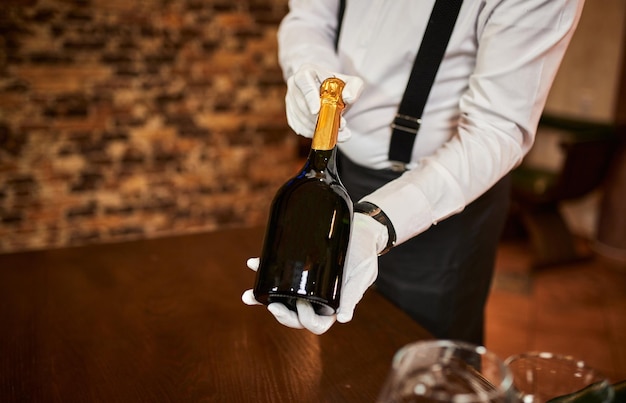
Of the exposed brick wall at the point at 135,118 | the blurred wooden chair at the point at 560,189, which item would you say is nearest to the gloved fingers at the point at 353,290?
the exposed brick wall at the point at 135,118

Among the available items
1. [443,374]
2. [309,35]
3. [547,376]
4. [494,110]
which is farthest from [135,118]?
[443,374]

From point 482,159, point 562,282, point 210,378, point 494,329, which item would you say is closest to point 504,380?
point 210,378

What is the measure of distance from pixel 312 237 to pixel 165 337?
0.40 metres

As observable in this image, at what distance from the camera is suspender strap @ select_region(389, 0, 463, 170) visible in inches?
47.2

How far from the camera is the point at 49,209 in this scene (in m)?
3.05

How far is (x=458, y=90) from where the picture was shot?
4.29 feet

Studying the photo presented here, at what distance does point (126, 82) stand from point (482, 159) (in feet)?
7.51

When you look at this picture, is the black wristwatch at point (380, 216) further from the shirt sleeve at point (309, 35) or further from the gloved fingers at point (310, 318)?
the shirt sleeve at point (309, 35)

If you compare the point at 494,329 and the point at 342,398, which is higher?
the point at 342,398

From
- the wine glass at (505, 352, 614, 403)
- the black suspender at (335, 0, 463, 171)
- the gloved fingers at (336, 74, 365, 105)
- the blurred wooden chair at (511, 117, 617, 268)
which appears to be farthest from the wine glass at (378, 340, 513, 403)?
the blurred wooden chair at (511, 117, 617, 268)

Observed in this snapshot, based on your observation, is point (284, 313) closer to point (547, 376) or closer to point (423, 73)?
point (547, 376)

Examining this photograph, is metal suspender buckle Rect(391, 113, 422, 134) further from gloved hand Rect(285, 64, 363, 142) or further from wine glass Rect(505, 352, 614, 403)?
wine glass Rect(505, 352, 614, 403)

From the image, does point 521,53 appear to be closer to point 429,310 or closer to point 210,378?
point 429,310

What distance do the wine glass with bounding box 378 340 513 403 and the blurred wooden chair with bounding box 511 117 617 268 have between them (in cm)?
328
